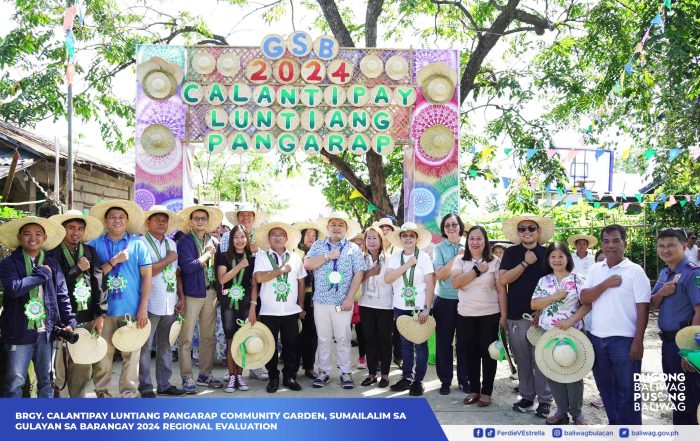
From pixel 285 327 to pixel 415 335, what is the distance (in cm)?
113

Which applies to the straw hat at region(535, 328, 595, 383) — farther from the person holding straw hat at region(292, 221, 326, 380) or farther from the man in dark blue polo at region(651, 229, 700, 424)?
the person holding straw hat at region(292, 221, 326, 380)

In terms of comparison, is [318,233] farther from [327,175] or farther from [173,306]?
[327,175]

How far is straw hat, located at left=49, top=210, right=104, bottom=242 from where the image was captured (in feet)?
13.6

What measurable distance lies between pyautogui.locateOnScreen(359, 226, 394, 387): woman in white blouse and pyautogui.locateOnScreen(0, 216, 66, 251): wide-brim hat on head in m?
2.57

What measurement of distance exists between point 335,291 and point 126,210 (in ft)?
6.18

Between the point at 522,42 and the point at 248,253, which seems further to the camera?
the point at 522,42

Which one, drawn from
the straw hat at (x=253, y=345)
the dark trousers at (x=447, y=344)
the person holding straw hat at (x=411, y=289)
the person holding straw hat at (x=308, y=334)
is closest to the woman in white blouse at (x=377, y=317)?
the person holding straw hat at (x=411, y=289)

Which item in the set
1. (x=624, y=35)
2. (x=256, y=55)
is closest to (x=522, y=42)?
(x=624, y=35)

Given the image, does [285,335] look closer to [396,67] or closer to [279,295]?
[279,295]

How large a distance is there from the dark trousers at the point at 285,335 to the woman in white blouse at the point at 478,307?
145cm

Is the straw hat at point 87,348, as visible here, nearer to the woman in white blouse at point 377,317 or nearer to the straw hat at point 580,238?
the woman in white blouse at point 377,317

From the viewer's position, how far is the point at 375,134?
7.27 meters

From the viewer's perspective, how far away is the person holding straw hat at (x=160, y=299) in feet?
15.5

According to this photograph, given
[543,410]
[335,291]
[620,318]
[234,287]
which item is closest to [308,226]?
[335,291]
